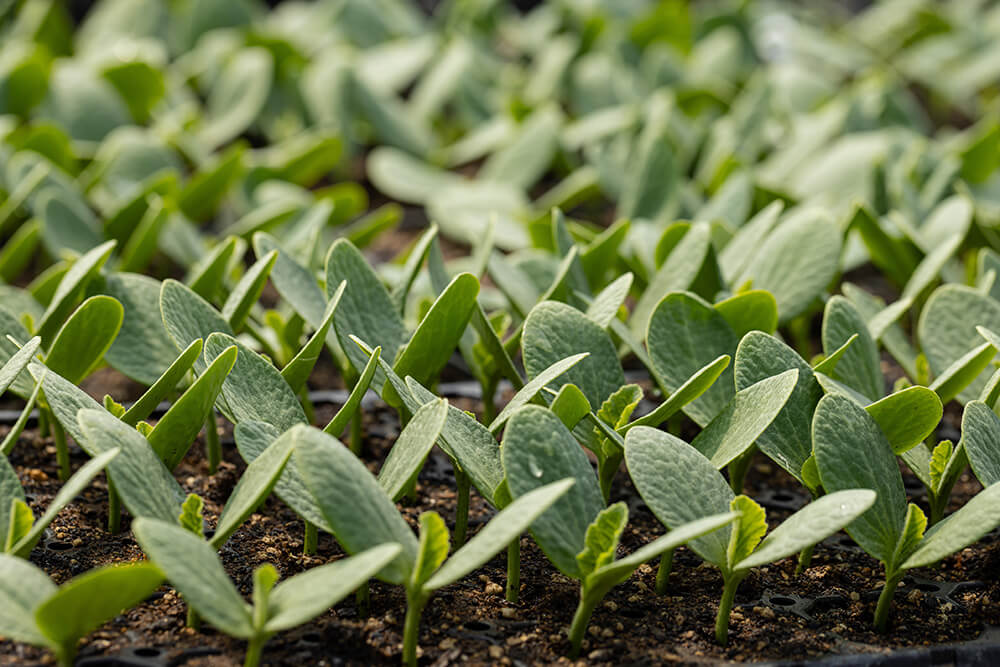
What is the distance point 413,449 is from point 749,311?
35 centimetres

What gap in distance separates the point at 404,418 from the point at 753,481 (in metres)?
0.33

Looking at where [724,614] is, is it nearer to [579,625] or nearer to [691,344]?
[579,625]

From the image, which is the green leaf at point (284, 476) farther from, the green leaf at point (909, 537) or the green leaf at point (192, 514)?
the green leaf at point (909, 537)

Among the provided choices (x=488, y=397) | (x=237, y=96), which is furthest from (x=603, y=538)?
(x=237, y=96)

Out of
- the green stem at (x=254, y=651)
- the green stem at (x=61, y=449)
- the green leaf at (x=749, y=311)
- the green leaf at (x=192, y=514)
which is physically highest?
the green leaf at (x=749, y=311)

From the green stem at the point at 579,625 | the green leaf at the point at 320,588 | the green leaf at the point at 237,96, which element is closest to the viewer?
the green leaf at the point at 320,588

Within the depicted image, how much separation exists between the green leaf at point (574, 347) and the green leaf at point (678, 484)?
0.43 ft

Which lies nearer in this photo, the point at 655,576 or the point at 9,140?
the point at 655,576

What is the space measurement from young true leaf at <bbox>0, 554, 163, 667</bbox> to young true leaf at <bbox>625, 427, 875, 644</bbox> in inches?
11.6

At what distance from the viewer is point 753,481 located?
0.97 meters

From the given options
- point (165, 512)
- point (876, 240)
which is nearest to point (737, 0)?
point (876, 240)

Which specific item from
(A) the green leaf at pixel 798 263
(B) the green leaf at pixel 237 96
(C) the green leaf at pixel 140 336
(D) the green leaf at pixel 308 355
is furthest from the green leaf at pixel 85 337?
(B) the green leaf at pixel 237 96

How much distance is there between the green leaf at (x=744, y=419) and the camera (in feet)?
2.27

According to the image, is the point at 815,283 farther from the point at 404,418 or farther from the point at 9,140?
the point at 9,140
